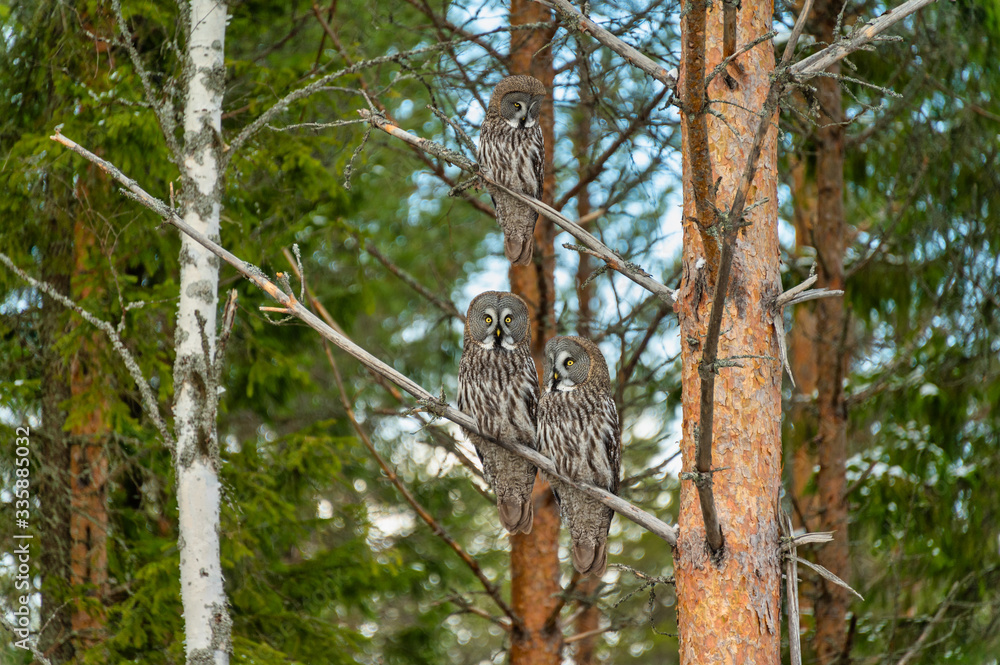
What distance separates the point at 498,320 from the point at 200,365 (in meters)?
1.39

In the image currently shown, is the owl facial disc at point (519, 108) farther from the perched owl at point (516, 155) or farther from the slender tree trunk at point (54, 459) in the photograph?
the slender tree trunk at point (54, 459)

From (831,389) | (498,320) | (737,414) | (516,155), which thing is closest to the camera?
(737,414)

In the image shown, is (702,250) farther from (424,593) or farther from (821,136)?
(424,593)

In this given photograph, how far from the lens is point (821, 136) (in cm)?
641

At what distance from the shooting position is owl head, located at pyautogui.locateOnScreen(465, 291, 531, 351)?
4441 millimetres

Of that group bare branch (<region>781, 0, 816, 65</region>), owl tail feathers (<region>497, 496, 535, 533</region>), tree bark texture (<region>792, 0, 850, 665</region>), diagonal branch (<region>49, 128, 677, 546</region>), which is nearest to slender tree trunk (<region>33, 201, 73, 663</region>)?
diagonal branch (<region>49, 128, 677, 546</region>)

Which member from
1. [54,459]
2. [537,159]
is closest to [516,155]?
[537,159]

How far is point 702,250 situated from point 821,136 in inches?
146

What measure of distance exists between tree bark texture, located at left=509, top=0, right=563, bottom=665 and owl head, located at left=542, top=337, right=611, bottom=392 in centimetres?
132

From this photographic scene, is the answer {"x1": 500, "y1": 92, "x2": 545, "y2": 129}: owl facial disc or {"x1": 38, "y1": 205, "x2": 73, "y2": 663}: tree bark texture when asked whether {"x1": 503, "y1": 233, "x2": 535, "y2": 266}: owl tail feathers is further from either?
{"x1": 38, "y1": 205, "x2": 73, "y2": 663}: tree bark texture

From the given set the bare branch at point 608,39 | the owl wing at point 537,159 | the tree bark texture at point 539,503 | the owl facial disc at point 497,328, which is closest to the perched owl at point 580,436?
the owl facial disc at point 497,328

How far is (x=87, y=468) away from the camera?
18.6 ft

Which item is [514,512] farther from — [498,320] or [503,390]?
[498,320]

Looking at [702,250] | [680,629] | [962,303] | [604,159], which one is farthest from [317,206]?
[962,303]
